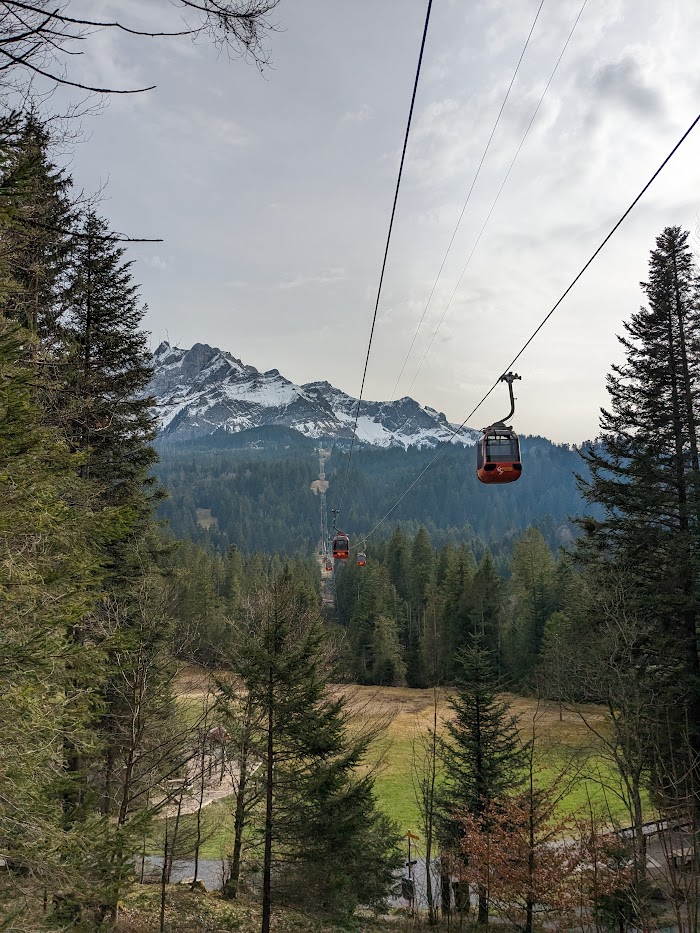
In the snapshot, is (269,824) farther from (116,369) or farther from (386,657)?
(386,657)

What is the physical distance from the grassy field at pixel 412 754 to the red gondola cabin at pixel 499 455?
8150 millimetres

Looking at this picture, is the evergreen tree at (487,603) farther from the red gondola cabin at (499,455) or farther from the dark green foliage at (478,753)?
the red gondola cabin at (499,455)

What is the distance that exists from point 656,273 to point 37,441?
1733cm

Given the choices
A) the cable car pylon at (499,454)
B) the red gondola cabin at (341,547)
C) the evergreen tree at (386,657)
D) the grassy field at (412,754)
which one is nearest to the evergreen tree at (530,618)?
the grassy field at (412,754)

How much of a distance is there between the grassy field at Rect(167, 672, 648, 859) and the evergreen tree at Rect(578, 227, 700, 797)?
4.29 metres

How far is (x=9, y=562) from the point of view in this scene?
633 centimetres

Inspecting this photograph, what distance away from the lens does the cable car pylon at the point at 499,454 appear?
11719mm

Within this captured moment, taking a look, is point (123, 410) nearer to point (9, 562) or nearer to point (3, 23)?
point (9, 562)

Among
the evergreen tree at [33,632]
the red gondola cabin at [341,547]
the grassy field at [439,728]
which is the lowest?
the grassy field at [439,728]

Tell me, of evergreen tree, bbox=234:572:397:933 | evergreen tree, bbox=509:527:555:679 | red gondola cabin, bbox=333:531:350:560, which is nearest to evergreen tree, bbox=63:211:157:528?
evergreen tree, bbox=234:572:397:933

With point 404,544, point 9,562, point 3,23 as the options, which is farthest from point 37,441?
point 404,544

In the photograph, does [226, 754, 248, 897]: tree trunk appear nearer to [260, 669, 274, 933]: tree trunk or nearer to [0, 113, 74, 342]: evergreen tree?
[260, 669, 274, 933]: tree trunk

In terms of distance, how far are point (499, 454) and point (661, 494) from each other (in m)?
6.74

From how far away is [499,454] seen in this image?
38.9 feet
